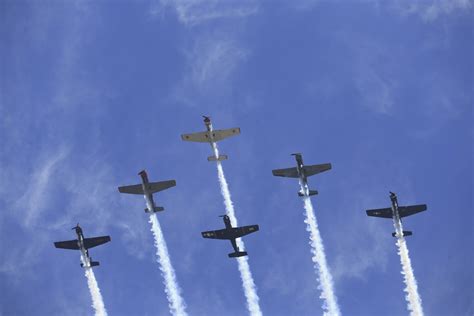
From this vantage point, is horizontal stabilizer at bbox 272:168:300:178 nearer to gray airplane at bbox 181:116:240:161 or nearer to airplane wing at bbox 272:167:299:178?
airplane wing at bbox 272:167:299:178

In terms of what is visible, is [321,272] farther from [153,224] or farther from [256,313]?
[153,224]

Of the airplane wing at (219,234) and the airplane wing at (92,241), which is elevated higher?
the airplane wing at (92,241)

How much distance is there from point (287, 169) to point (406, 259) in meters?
17.6

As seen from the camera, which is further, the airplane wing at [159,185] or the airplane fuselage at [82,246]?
the airplane wing at [159,185]

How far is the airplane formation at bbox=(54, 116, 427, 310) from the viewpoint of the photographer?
145 meters

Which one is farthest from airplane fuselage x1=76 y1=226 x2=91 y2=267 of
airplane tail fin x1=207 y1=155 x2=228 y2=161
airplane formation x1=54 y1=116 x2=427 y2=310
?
airplane tail fin x1=207 y1=155 x2=228 y2=161

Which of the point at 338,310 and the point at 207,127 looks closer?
the point at 338,310

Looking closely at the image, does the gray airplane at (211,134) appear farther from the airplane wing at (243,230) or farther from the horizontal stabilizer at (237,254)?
the horizontal stabilizer at (237,254)

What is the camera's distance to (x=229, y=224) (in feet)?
474

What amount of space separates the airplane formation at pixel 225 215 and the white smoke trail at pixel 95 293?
35.9 inches

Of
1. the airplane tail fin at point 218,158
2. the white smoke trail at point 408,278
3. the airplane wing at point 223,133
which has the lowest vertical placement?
the white smoke trail at point 408,278

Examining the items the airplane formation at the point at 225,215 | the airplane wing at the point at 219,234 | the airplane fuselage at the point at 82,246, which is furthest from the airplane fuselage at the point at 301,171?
the airplane fuselage at the point at 82,246

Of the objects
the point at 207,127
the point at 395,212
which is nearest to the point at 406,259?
the point at 395,212

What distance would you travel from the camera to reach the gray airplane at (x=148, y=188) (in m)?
150
